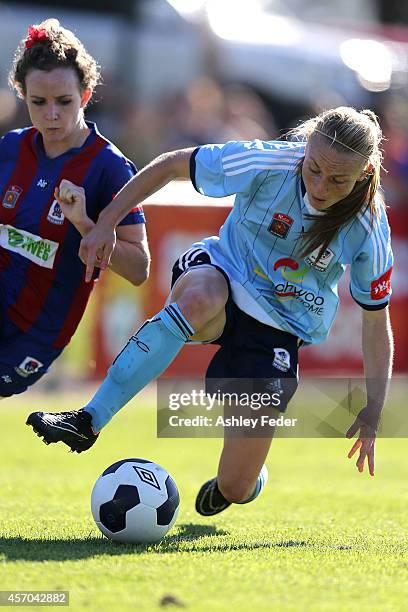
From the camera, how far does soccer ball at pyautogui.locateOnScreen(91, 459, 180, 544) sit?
4.75m

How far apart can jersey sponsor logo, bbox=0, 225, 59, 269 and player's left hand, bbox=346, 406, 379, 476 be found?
1597mm

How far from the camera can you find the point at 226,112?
13156 mm

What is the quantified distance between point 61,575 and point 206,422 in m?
3.54

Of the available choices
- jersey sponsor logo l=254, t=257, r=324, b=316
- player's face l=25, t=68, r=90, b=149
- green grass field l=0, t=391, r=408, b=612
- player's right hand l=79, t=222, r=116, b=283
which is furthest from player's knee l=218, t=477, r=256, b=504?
player's face l=25, t=68, r=90, b=149

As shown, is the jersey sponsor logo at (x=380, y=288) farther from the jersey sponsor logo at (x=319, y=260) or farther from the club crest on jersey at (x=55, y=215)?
the club crest on jersey at (x=55, y=215)

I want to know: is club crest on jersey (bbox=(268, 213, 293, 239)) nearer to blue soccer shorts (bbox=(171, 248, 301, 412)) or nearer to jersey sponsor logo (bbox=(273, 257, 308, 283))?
jersey sponsor logo (bbox=(273, 257, 308, 283))

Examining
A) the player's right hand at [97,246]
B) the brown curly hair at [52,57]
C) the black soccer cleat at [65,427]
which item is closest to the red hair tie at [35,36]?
the brown curly hair at [52,57]

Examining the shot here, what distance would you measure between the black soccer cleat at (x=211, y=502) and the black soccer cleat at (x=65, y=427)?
116 cm

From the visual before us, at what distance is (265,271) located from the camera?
5.31 metres

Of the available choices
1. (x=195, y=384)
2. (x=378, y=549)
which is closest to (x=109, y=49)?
(x=195, y=384)

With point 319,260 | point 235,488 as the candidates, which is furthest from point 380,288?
point 235,488

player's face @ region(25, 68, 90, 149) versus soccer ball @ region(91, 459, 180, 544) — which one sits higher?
player's face @ region(25, 68, 90, 149)

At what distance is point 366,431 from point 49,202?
1772 mm

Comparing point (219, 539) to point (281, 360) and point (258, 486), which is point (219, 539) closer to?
point (258, 486)
